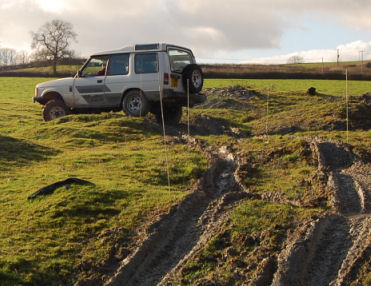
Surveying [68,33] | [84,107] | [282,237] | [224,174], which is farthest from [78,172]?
[68,33]

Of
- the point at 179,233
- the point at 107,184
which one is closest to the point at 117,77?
the point at 107,184

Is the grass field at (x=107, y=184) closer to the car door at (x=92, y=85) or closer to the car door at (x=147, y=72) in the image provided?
the car door at (x=92, y=85)

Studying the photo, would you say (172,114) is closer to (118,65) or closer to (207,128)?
(207,128)

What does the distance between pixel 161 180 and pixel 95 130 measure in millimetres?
5770

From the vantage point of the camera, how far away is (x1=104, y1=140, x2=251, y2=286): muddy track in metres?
6.66

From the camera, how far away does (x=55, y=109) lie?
1794cm

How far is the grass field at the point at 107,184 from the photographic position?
7.01 m

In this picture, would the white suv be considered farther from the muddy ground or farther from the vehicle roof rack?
the muddy ground

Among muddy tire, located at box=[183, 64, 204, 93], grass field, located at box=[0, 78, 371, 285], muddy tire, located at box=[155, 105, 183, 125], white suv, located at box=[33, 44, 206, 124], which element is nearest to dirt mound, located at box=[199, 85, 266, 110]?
grass field, located at box=[0, 78, 371, 285]

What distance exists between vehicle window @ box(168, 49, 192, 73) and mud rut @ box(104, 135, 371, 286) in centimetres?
675

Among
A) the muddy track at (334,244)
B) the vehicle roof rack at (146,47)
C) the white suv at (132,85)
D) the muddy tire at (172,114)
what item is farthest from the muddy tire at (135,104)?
the muddy track at (334,244)

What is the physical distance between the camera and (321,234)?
23.7 feet

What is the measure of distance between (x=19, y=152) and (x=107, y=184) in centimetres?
425

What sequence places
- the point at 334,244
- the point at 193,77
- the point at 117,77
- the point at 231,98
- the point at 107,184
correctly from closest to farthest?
the point at 334,244 < the point at 107,184 < the point at 193,77 < the point at 117,77 < the point at 231,98
